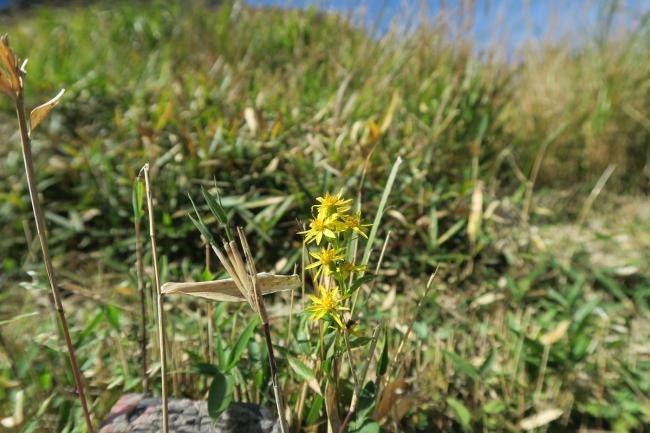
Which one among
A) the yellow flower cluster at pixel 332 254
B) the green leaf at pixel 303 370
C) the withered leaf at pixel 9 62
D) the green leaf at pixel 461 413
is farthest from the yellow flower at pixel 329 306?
the green leaf at pixel 461 413

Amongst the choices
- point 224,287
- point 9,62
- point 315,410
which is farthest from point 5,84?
point 315,410

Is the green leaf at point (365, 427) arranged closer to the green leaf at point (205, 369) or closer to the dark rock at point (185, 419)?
the dark rock at point (185, 419)

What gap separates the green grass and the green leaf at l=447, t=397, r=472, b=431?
1 cm

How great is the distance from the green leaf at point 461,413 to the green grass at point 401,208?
0.03 ft

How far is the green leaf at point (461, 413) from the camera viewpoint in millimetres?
1207

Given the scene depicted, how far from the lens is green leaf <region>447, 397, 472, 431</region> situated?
121 centimetres

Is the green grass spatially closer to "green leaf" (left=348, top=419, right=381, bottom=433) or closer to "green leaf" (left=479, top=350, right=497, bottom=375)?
"green leaf" (left=479, top=350, right=497, bottom=375)

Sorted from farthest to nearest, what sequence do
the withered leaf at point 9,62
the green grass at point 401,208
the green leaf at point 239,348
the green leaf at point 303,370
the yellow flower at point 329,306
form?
the green grass at point 401,208, the green leaf at point 239,348, the green leaf at point 303,370, the yellow flower at point 329,306, the withered leaf at point 9,62

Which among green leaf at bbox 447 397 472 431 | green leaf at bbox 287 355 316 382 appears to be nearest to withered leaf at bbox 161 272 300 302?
green leaf at bbox 287 355 316 382

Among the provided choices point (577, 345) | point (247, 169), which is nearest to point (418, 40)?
point (247, 169)

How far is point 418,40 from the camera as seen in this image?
2.84 m

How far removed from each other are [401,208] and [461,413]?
0.85 m

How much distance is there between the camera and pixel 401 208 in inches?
75.8

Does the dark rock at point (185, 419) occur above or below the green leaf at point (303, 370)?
below
